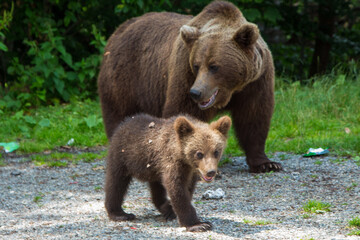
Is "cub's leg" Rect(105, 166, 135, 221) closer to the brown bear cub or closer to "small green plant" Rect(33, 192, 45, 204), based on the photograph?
the brown bear cub

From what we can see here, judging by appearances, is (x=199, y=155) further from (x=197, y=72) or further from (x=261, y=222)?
(x=197, y=72)

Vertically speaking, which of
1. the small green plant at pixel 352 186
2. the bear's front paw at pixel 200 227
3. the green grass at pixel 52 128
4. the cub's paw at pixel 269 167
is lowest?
the green grass at pixel 52 128

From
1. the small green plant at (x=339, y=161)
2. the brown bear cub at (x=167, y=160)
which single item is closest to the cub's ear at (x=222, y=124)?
the brown bear cub at (x=167, y=160)

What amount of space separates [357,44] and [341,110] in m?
3.66

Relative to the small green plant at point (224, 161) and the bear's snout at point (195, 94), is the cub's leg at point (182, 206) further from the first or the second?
the small green plant at point (224, 161)

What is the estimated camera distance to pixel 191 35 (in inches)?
253

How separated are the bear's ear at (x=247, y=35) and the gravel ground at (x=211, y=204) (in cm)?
156

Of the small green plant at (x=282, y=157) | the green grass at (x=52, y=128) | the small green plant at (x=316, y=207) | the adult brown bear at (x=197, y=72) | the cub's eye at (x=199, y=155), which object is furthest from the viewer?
the green grass at (x=52, y=128)

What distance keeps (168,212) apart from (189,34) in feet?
6.92

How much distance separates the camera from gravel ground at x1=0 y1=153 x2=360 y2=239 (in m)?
4.80

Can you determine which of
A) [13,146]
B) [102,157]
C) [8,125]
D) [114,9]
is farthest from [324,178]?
[114,9]

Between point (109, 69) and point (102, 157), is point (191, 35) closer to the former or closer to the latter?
point (109, 69)

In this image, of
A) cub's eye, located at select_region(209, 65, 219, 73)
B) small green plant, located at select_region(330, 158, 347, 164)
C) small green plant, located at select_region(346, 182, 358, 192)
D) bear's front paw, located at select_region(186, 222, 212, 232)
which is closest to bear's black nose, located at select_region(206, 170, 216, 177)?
bear's front paw, located at select_region(186, 222, 212, 232)

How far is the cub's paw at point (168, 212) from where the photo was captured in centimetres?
523
